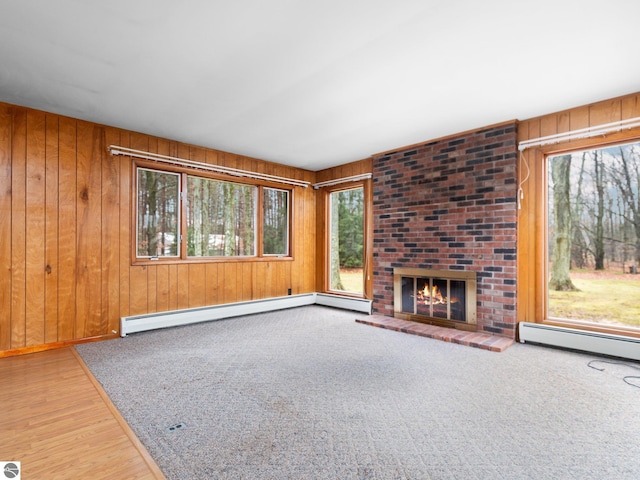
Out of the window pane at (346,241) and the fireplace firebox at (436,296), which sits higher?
the window pane at (346,241)

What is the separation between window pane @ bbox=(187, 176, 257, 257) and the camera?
15.4 feet

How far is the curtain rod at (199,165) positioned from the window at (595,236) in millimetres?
3778

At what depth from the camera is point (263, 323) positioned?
15.0 ft

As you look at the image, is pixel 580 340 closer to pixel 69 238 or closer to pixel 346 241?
pixel 346 241

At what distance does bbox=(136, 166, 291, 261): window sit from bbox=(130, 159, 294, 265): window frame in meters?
0.01

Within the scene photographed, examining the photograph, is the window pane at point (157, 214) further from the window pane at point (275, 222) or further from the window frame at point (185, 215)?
the window pane at point (275, 222)

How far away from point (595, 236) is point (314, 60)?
3.31m

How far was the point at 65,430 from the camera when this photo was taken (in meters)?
1.90

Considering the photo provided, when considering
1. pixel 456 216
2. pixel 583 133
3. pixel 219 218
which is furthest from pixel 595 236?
pixel 219 218

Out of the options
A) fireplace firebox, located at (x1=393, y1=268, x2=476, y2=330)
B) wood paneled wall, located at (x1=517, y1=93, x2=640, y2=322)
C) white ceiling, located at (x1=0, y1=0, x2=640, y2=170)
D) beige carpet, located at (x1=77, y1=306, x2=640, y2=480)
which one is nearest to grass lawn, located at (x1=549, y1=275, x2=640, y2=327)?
wood paneled wall, located at (x1=517, y1=93, x2=640, y2=322)

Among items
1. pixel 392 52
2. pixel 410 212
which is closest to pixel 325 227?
pixel 410 212

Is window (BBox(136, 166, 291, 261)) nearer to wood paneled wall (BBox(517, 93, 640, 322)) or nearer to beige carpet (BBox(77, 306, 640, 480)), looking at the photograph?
beige carpet (BBox(77, 306, 640, 480))

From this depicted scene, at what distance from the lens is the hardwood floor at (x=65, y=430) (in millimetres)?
1565

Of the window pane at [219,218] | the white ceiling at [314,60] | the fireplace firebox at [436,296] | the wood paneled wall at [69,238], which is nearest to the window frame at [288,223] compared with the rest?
the window pane at [219,218]
